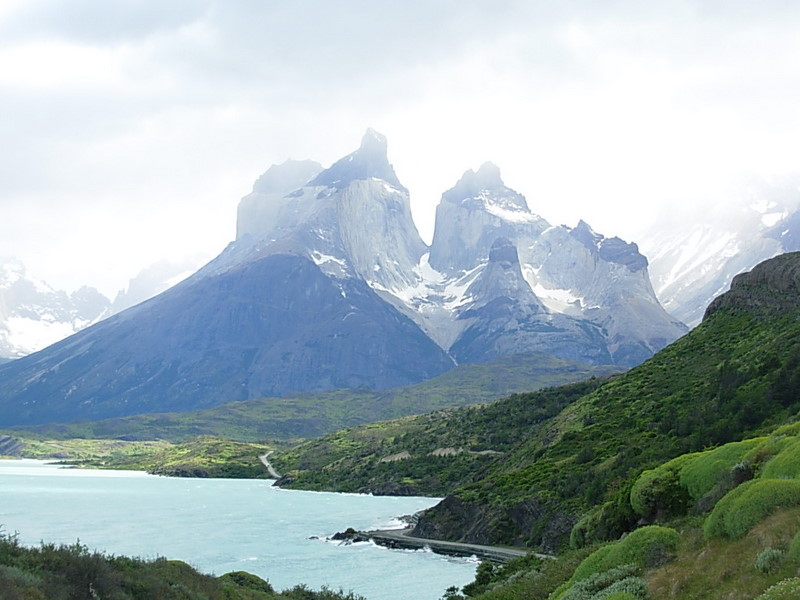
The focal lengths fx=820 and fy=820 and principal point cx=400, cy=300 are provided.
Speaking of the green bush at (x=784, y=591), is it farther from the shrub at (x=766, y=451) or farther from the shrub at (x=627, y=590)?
the shrub at (x=766, y=451)

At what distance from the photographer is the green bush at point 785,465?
2328 centimetres

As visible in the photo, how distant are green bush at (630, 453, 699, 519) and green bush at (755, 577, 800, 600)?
49.6ft

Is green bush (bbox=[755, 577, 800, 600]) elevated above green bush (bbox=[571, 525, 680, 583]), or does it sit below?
above

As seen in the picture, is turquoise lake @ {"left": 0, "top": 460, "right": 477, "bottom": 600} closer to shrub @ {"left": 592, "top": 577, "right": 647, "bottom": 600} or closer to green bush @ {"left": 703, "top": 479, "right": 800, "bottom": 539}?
shrub @ {"left": 592, "top": 577, "right": 647, "bottom": 600}

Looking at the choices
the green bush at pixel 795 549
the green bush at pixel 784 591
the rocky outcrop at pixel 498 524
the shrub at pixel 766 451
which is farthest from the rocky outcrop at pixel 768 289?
the green bush at pixel 784 591

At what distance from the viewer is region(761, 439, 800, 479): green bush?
23281mm

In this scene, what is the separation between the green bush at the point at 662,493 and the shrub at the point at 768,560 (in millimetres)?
13173

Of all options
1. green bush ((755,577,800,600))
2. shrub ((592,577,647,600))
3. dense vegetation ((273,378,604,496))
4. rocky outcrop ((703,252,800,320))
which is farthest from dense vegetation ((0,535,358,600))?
dense vegetation ((273,378,604,496))

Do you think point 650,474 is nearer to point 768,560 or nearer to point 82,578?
point 768,560

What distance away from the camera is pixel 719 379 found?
75.6 m

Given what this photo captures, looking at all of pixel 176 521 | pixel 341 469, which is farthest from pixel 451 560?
pixel 341 469

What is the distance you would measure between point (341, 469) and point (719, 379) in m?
117

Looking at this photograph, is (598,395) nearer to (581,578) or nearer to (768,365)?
(768,365)

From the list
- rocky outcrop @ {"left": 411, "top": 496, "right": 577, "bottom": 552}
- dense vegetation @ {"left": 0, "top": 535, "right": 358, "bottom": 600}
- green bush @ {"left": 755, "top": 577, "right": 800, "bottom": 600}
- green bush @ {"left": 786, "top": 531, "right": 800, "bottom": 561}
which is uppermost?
dense vegetation @ {"left": 0, "top": 535, "right": 358, "bottom": 600}
